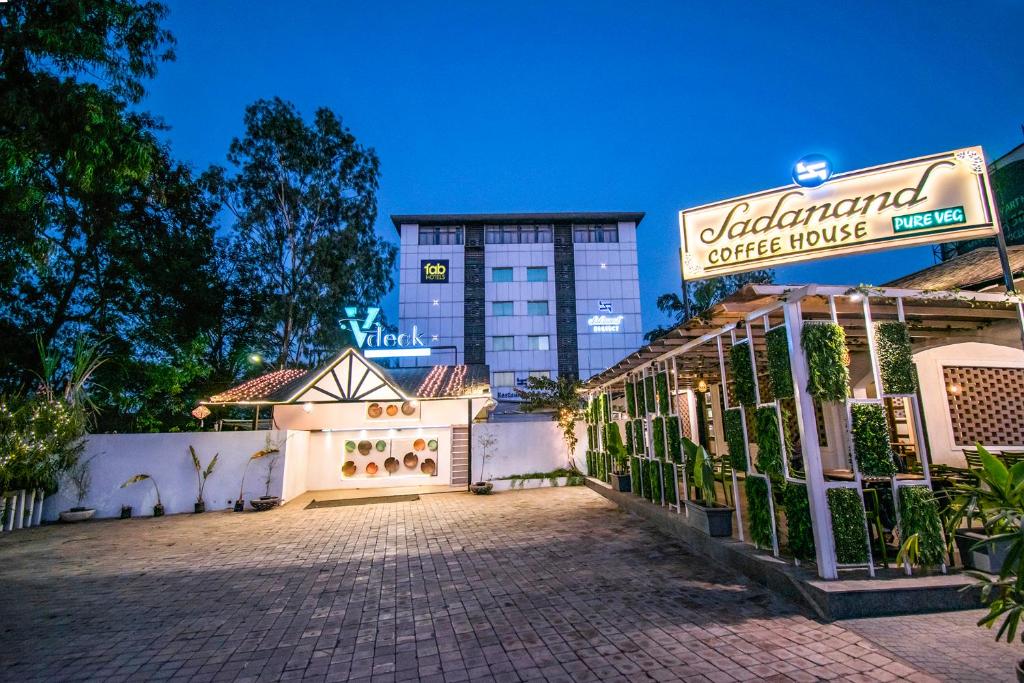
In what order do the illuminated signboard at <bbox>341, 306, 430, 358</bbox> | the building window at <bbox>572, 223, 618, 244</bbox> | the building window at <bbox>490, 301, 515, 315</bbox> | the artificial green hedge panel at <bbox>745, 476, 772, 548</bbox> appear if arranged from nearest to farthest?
1. the artificial green hedge panel at <bbox>745, 476, 772, 548</bbox>
2. the illuminated signboard at <bbox>341, 306, 430, 358</bbox>
3. the building window at <bbox>490, 301, 515, 315</bbox>
4. the building window at <bbox>572, 223, 618, 244</bbox>

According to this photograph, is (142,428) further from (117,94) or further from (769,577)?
(769,577)

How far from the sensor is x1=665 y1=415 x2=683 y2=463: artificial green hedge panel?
316 inches

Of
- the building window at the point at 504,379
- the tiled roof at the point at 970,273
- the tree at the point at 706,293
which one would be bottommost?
the tiled roof at the point at 970,273

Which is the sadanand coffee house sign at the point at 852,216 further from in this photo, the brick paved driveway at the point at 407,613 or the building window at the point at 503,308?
the building window at the point at 503,308

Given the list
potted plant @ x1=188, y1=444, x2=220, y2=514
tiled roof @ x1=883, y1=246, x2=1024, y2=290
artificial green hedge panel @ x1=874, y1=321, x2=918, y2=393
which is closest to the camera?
artificial green hedge panel @ x1=874, y1=321, x2=918, y2=393

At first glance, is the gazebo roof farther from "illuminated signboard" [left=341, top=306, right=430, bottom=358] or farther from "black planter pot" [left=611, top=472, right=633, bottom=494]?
"illuminated signboard" [left=341, top=306, right=430, bottom=358]

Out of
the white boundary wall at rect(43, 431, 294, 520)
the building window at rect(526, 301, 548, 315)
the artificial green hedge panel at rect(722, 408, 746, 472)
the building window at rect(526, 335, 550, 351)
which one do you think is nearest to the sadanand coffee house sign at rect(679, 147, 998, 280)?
the artificial green hedge panel at rect(722, 408, 746, 472)

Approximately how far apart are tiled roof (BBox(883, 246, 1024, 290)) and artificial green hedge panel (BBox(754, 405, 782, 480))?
277 cm

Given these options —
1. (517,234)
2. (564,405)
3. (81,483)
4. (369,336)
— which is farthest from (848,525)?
(517,234)

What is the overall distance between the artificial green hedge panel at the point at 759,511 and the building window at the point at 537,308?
29.6 meters

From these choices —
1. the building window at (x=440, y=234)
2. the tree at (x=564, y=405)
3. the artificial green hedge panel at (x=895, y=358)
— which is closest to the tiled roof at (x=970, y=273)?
the artificial green hedge panel at (x=895, y=358)

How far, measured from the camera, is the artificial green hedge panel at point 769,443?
5296mm

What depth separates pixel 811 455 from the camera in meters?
4.78

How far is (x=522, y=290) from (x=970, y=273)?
2881 cm
